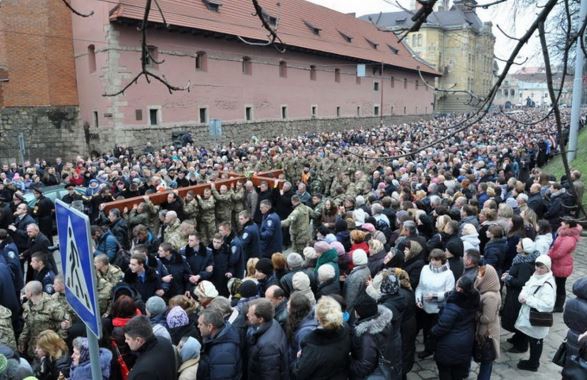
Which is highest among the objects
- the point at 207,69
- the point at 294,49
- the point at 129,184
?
the point at 294,49

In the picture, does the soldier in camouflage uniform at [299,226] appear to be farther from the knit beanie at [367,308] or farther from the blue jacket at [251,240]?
the knit beanie at [367,308]

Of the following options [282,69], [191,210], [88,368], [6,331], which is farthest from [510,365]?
[282,69]

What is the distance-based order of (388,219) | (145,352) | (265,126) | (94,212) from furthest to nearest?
(265,126), (94,212), (388,219), (145,352)

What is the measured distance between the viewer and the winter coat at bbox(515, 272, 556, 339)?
16.5 ft

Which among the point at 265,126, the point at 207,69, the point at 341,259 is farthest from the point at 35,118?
the point at 341,259

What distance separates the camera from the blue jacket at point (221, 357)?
3.77 metres

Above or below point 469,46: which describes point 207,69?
above

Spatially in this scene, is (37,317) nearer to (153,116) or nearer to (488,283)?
(488,283)

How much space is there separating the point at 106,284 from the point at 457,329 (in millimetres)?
3909

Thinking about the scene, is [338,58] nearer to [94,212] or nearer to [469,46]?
[94,212]

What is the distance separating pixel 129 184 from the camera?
11.2 metres

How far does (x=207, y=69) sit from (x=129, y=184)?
52.3 ft

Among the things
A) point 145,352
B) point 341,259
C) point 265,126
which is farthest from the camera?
point 265,126

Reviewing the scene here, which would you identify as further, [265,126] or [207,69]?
[265,126]
